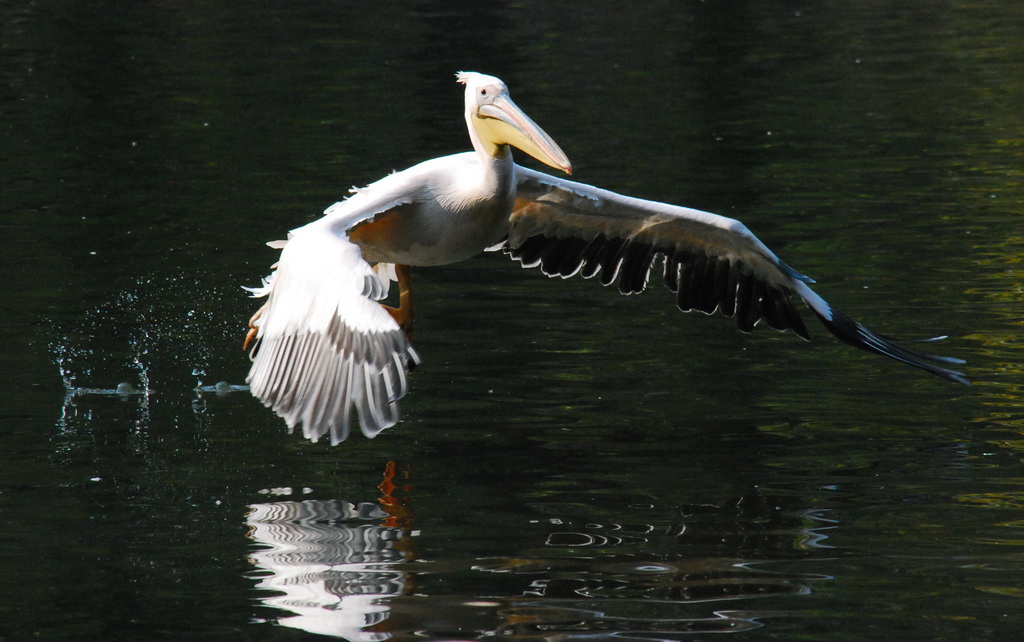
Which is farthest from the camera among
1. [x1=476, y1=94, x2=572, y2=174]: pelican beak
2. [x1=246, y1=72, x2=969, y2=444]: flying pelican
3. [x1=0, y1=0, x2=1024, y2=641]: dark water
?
[x1=476, y1=94, x2=572, y2=174]: pelican beak

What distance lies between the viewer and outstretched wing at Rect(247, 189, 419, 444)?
5.70 meters

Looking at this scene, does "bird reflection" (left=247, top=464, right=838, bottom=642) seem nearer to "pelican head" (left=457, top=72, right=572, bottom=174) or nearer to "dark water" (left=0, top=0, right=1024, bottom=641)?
"dark water" (left=0, top=0, right=1024, bottom=641)

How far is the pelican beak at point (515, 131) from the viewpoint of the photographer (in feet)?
22.4

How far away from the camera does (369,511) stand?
260 inches

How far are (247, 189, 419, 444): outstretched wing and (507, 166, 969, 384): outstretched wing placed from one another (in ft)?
6.49

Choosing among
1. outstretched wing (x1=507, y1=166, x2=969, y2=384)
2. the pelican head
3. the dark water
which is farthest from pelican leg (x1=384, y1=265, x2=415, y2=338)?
the pelican head

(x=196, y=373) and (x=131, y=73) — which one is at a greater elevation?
(x=131, y=73)

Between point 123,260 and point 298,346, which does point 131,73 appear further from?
point 298,346

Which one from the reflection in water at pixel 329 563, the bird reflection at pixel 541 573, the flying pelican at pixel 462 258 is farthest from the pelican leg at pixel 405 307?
the reflection in water at pixel 329 563

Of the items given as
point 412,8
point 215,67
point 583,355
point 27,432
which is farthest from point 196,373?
point 412,8

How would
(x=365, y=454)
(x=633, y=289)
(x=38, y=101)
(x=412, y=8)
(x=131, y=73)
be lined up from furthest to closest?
(x=412, y=8), (x=131, y=73), (x=38, y=101), (x=633, y=289), (x=365, y=454)

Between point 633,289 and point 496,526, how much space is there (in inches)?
100

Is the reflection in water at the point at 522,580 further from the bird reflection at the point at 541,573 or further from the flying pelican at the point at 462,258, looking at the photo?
the flying pelican at the point at 462,258

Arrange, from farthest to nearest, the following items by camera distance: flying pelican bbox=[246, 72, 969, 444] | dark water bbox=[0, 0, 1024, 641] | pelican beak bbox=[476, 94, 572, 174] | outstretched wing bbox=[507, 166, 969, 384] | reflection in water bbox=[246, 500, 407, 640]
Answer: outstretched wing bbox=[507, 166, 969, 384]
pelican beak bbox=[476, 94, 572, 174]
flying pelican bbox=[246, 72, 969, 444]
dark water bbox=[0, 0, 1024, 641]
reflection in water bbox=[246, 500, 407, 640]
